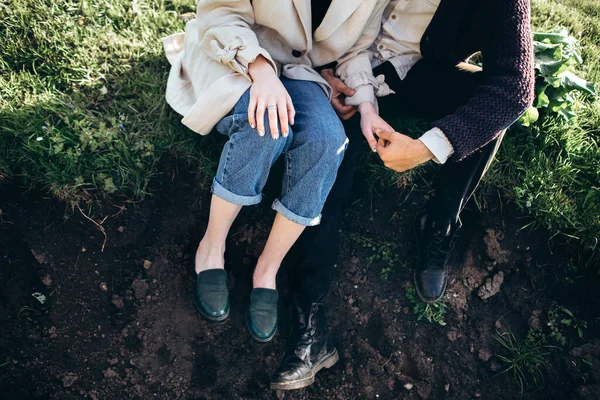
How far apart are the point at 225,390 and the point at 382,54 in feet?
6.30

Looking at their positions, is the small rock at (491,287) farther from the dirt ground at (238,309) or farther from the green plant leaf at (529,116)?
the green plant leaf at (529,116)

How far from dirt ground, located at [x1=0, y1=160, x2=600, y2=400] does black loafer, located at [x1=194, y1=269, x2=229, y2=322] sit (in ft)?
0.66

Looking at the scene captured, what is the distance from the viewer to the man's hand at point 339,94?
7.20 feet

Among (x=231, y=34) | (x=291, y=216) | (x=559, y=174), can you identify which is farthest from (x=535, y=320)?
(x=231, y=34)

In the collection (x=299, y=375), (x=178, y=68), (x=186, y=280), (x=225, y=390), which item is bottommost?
(x=225, y=390)

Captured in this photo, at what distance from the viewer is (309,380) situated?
222cm

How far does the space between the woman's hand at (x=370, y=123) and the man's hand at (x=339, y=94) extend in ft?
0.27

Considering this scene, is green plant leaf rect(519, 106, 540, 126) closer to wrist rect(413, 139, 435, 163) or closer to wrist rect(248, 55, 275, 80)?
wrist rect(413, 139, 435, 163)

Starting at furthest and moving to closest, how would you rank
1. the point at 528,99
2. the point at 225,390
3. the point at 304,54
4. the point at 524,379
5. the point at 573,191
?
1. the point at 573,191
2. the point at 524,379
3. the point at 225,390
4. the point at 304,54
5. the point at 528,99

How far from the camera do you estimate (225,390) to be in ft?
7.34

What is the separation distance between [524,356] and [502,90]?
1513 mm

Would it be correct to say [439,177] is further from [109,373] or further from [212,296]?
[109,373]

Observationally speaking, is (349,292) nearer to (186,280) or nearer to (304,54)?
(186,280)

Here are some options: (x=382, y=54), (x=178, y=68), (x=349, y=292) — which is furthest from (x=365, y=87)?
(x=349, y=292)
